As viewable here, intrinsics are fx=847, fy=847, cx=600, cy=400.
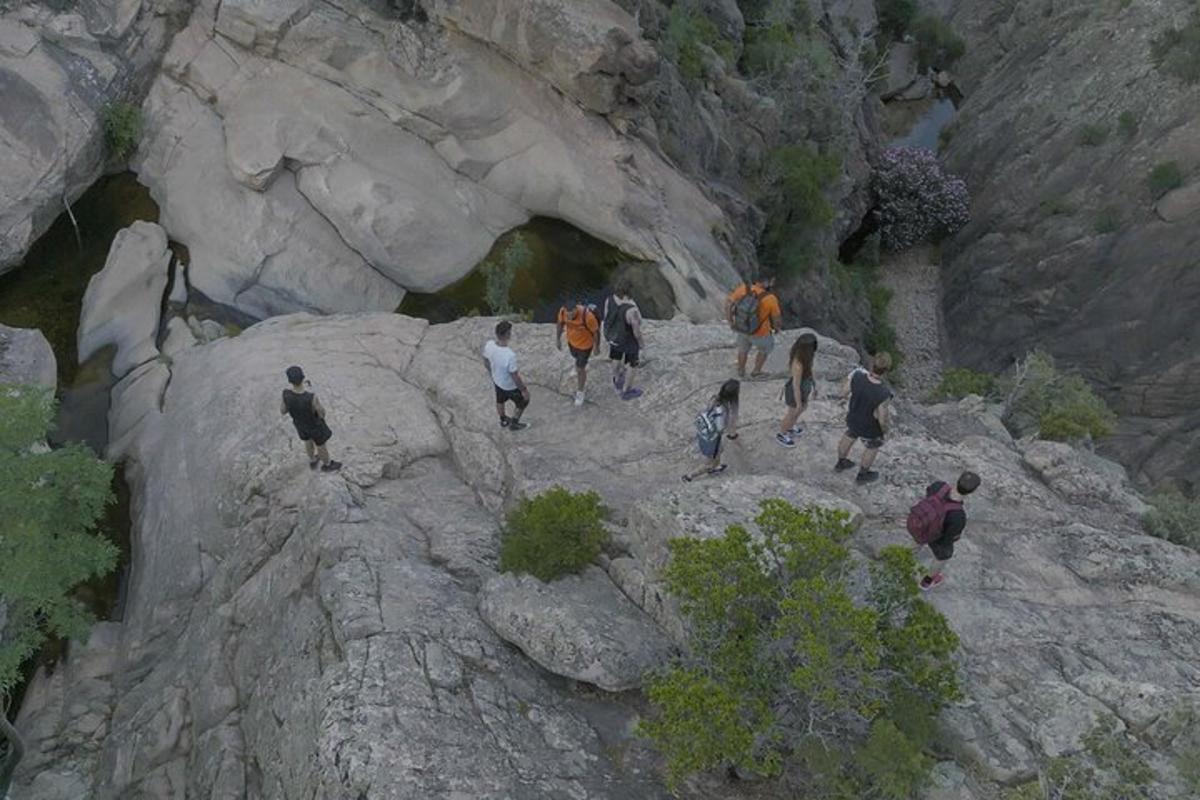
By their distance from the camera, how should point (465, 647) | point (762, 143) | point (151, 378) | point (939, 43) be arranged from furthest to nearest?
point (939, 43)
point (762, 143)
point (151, 378)
point (465, 647)

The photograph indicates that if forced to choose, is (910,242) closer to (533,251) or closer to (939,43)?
(939,43)

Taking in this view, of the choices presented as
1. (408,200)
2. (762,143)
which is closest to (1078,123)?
(762,143)

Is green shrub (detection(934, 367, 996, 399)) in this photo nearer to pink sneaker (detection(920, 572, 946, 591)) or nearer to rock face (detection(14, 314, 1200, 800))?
rock face (detection(14, 314, 1200, 800))

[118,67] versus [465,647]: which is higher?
[465,647]

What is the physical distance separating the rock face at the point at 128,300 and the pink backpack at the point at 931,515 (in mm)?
15650

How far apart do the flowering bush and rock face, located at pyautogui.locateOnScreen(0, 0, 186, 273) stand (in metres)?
28.1

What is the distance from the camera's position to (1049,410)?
18.5 m

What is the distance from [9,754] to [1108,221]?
38.1 meters

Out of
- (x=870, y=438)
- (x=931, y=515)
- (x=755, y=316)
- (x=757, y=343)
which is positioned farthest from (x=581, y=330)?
(x=931, y=515)

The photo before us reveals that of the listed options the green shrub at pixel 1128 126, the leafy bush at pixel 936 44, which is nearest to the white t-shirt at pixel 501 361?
the green shrub at pixel 1128 126

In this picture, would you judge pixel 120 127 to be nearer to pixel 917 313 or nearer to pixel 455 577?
pixel 455 577

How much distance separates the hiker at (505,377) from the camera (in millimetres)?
13117

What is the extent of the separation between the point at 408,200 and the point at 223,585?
1071 cm

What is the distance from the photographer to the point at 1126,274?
32.5m
